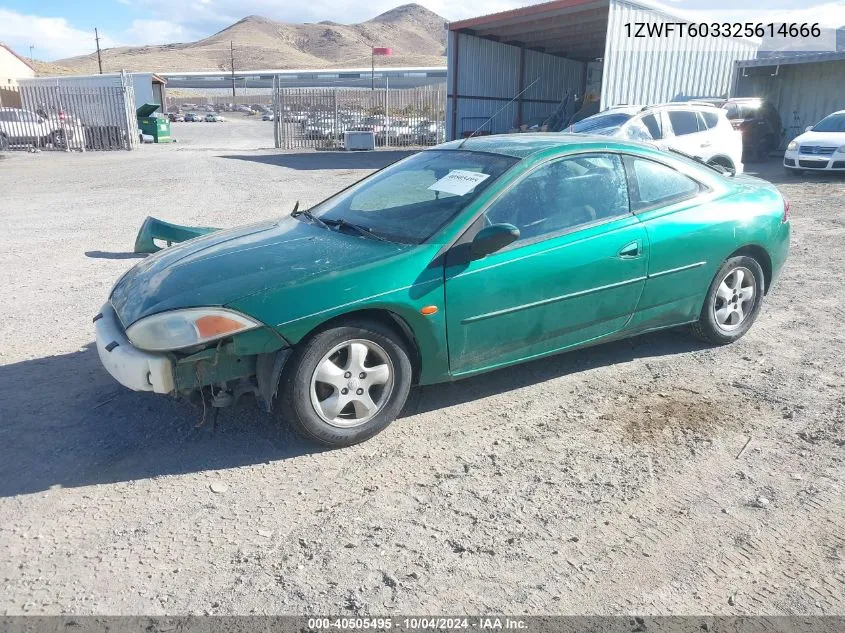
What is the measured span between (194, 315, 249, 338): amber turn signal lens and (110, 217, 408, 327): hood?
3.3 inches

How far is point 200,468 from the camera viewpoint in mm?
3314

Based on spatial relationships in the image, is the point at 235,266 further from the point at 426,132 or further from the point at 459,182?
the point at 426,132

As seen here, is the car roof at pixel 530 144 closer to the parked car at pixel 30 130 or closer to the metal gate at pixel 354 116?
the metal gate at pixel 354 116

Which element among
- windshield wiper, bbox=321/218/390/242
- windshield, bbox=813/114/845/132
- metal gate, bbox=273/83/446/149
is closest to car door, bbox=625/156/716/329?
windshield wiper, bbox=321/218/390/242

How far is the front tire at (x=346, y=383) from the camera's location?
326 cm

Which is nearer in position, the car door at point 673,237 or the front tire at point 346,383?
the front tire at point 346,383

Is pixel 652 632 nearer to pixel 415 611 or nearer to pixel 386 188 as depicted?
pixel 415 611

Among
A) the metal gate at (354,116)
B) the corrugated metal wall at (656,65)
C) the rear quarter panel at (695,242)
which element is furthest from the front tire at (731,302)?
Answer: the metal gate at (354,116)

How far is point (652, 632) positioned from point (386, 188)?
122 inches

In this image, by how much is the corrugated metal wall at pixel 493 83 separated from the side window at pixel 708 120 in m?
11.6

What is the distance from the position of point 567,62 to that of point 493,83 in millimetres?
4977

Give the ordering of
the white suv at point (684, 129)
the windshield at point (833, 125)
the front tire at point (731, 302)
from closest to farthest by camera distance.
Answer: the front tire at point (731, 302)
the white suv at point (684, 129)
the windshield at point (833, 125)

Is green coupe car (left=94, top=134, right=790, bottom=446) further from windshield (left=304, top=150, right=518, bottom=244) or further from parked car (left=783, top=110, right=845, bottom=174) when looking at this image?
parked car (left=783, top=110, right=845, bottom=174)

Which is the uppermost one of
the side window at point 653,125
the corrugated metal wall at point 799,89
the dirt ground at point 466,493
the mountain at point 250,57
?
the mountain at point 250,57
